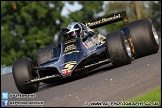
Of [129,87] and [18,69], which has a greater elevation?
[18,69]

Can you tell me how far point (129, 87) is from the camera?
324 inches

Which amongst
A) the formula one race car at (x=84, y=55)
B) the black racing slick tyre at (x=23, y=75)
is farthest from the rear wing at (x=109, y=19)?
the black racing slick tyre at (x=23, y=75)

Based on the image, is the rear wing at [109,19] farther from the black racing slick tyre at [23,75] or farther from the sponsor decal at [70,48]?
the black racing slick tyre at [23,75]

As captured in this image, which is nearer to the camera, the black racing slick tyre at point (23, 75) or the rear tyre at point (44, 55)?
the black racing slick tyre at point (23, 75)

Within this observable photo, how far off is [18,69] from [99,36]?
11.2ft

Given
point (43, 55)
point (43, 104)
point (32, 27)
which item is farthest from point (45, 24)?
point (43, 104)

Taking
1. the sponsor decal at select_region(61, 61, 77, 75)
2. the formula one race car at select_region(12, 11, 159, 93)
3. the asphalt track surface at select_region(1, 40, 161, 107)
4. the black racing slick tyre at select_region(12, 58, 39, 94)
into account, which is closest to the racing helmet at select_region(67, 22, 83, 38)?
the formula one race car at select_region(12, 11, 159, 93)

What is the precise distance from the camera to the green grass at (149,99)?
267 inches

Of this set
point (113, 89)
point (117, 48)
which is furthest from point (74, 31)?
point (113, 89)

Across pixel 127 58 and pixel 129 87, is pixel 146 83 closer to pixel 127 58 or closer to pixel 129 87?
pixel 129 87

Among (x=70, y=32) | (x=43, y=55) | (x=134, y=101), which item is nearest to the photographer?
(x=134, y=101)

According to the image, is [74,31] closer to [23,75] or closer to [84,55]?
[84,55]

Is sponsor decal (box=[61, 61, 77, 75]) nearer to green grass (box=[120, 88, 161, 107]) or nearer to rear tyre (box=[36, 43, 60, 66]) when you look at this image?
rear tyre (box=[36, 43, 60, 66])

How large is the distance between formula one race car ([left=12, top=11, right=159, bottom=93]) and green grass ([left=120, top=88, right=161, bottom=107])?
Result: 368 cm
